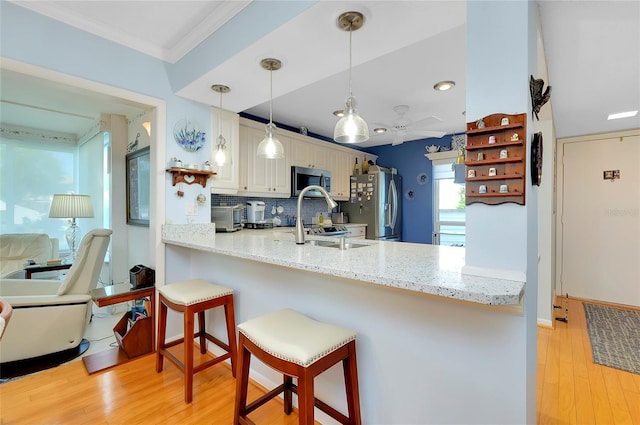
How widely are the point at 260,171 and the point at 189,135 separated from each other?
43.5 inches

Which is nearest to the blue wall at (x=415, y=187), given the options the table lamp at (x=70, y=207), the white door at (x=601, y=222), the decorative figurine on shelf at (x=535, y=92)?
the white door at (x=601, y=222)

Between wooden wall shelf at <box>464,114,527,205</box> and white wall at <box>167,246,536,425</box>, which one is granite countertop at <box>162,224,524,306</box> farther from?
wooden wall shelf at <box>464,114,527,205</box>

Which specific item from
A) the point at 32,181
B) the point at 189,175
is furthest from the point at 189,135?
the point at 32,181

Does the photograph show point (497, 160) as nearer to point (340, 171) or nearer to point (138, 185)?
point (138, 185)

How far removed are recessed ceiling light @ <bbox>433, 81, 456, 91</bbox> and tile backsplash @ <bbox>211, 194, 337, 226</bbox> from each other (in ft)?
7.00

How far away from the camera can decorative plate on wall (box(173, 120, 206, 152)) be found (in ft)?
8.39

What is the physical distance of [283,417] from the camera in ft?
5.49

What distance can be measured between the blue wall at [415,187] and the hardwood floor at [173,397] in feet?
9.60

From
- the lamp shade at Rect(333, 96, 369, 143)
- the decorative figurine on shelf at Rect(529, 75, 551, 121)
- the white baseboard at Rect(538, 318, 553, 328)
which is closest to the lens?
the decorative figurine on shelf at Rect(529, 75, 551, 121)

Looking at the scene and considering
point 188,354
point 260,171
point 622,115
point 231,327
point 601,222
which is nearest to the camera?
point 188,354

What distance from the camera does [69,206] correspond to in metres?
3.28

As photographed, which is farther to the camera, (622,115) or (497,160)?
(622,115)

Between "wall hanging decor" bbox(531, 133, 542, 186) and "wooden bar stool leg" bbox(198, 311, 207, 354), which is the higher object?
"wall hanging decor" bbox(531, 133, 542, 186)

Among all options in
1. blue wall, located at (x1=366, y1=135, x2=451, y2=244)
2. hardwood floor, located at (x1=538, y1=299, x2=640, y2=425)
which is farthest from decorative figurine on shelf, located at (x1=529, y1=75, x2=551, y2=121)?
blue wall, located at (x1=366, y1=135, x2=451, y2=244)
